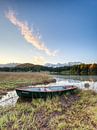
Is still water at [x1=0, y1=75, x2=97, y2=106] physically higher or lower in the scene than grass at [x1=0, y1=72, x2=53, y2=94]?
lower

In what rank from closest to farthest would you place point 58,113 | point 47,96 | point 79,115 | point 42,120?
point 42,120 < point 79,115 < point 58,113 < point 47,96

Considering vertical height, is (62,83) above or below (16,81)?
below

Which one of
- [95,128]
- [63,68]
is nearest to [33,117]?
[95,128]

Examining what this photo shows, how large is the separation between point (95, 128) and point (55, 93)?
6.95 meters

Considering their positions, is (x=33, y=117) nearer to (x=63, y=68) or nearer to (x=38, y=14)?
(x=38, y=14)

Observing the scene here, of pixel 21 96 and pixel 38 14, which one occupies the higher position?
pixel 38 14

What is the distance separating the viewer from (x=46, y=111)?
9.16m

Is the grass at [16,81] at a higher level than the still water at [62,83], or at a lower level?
higher

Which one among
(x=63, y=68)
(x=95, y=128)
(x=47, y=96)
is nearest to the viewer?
(x=95, y=128)

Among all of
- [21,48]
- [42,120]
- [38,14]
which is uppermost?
[38,14]

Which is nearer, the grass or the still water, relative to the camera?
the still water

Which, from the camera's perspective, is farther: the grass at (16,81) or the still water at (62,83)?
the grass at (16,81)

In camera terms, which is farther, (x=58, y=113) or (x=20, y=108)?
(x=20, y=108)

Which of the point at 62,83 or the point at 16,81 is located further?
the point at 62,83
